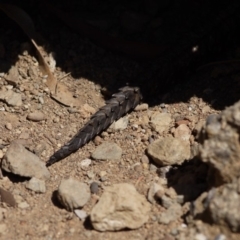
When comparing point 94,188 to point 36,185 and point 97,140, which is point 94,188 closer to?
point 36,185

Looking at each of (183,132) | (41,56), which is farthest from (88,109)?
(183,132)

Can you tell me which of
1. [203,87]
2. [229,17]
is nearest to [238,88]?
[203,87]

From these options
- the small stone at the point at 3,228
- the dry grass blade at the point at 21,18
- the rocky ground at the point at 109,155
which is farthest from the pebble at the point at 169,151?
the dry grass blade at the point at 21,18

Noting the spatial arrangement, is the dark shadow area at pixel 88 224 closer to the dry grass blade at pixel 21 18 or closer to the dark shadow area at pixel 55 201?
the dark shadow area at pixel 55 201

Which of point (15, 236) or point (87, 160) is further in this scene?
point (87, 160)

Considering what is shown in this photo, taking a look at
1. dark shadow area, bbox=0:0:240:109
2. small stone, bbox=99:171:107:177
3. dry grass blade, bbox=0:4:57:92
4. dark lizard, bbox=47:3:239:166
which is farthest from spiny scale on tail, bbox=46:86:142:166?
dry grass blade, bbox=0:4:57:92

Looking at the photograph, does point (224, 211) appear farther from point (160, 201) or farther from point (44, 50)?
point (44, 50)
